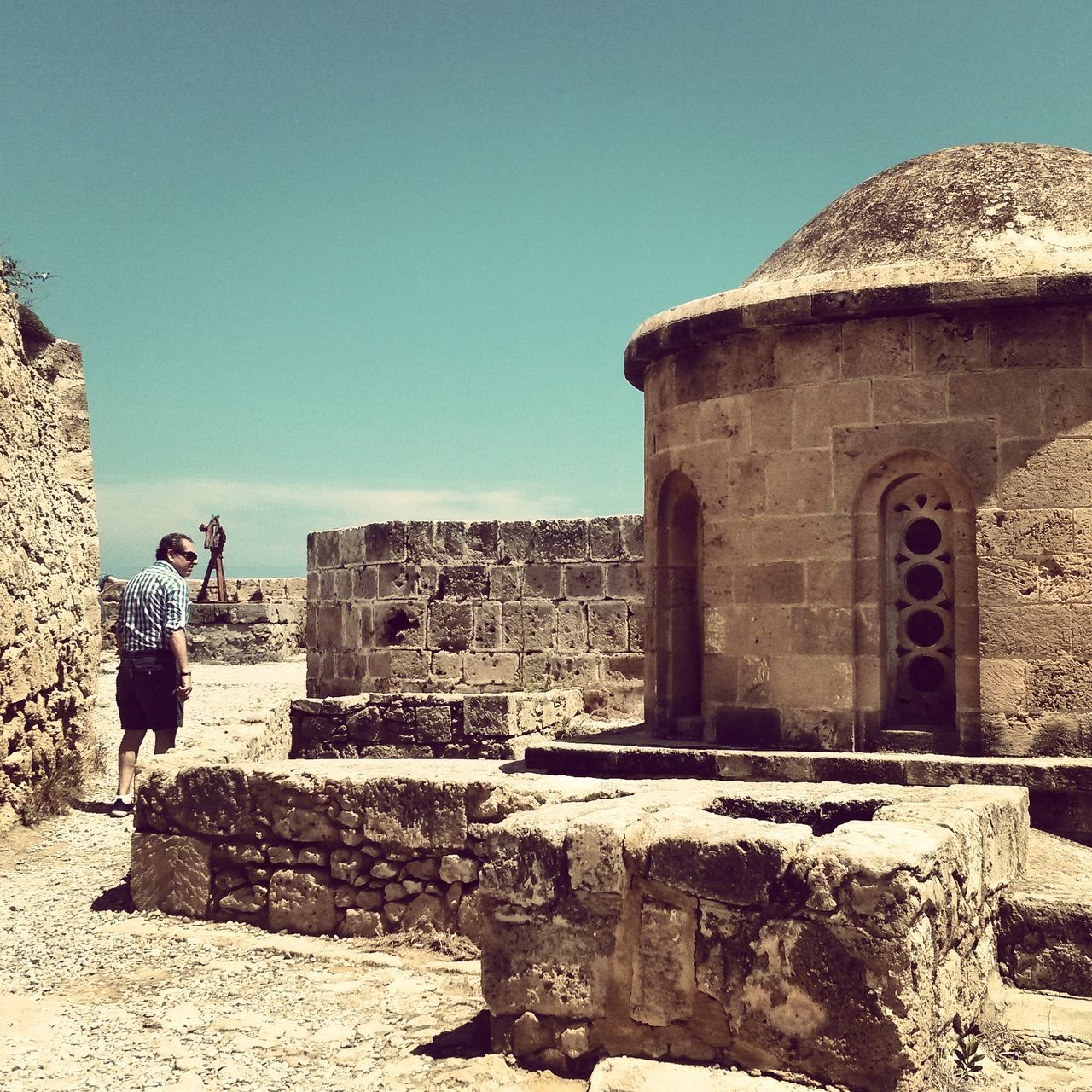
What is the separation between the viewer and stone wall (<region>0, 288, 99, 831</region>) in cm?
801

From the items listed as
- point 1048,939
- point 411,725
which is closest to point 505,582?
point 411,725

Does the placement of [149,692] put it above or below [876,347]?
below

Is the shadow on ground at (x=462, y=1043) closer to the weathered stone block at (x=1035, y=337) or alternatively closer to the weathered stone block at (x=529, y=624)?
the weathered stone block at (x=1035, y=337)

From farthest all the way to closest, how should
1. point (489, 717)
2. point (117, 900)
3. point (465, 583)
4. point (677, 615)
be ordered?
1. point (465, 583)
2. point (489, 717)
3. point (677, 615)
4. point (117, 900)

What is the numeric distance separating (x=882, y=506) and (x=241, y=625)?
15.8 m

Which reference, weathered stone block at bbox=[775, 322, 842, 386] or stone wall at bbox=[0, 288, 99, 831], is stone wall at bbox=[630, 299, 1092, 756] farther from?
stone wall at bbox=[0, 288, 99, 831]

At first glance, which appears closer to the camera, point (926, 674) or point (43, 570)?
point (926, 674)

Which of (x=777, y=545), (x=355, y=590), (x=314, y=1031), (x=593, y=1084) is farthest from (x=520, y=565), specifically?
(x=593, y=1084)

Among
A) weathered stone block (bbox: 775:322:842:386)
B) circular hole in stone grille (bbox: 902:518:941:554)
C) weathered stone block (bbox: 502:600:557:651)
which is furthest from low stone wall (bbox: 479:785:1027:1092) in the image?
weathered stone block (bbox: 502:600:557:651)

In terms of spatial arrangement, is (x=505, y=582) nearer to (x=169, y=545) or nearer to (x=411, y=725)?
(x=411, y=725)

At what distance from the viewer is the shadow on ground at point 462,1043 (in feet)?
14.5

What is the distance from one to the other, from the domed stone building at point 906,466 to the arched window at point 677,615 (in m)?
0.25

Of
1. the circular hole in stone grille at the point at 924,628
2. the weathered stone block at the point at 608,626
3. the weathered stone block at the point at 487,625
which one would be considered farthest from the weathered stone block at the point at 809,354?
the weathered stone block at the point at 487,625

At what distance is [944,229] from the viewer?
6.41 meters
